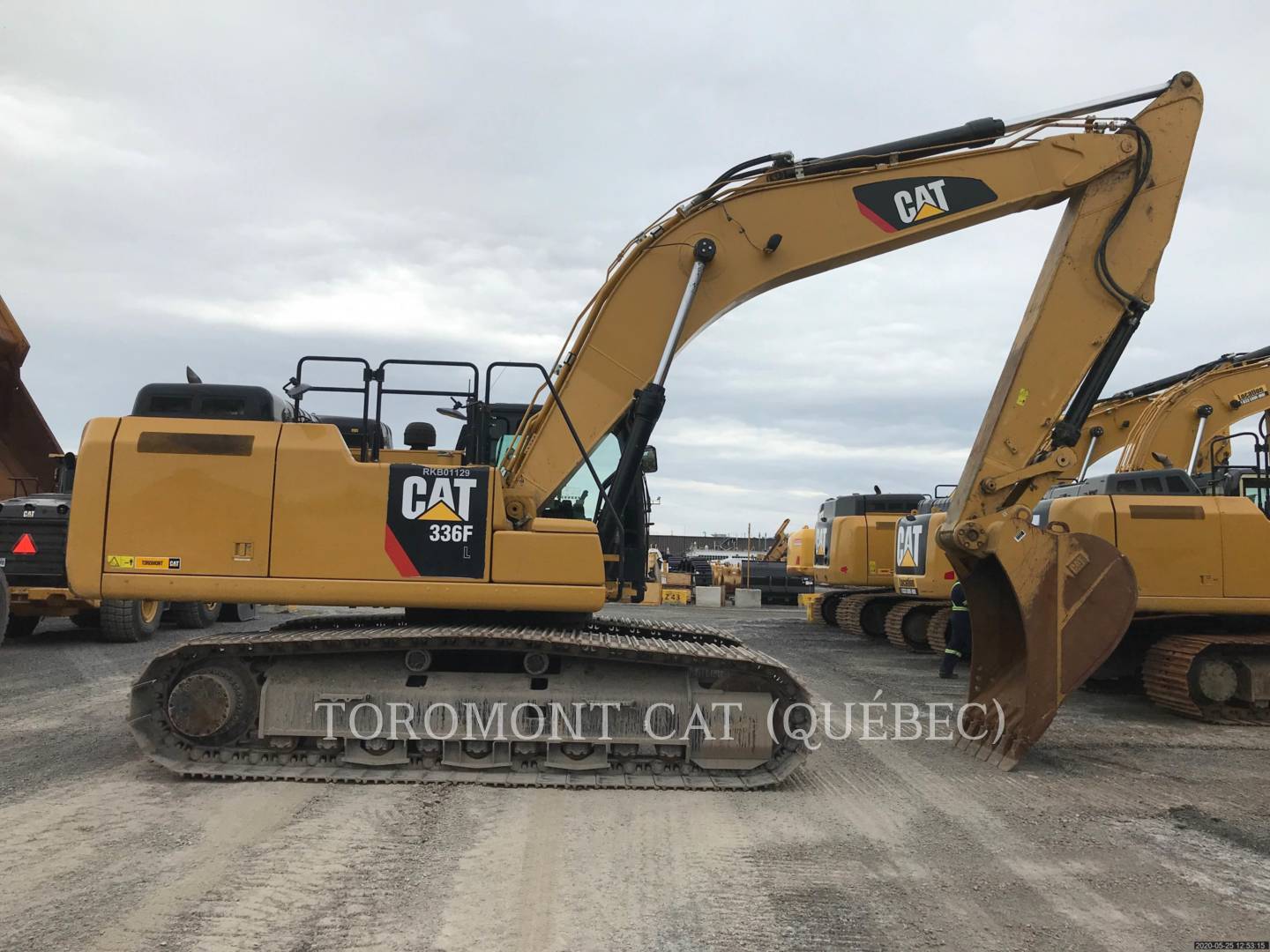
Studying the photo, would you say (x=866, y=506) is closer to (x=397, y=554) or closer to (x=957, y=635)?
(x=957, y=635)

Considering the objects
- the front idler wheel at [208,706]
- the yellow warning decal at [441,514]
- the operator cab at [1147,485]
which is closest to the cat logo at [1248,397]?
the operator cab at [1147,485]

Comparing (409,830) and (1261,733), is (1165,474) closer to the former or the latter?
(1261,733)

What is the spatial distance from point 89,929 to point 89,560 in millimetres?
3070

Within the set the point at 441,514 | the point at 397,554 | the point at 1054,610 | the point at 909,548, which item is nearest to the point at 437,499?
the point at 441,514

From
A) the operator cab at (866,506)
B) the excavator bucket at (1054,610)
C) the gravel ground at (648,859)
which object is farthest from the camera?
the operator cab at (866,506)

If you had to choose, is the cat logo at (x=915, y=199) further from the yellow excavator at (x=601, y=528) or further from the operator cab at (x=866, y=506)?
the operator cab at (x=866, y=506)

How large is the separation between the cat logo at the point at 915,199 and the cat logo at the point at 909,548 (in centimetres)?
775

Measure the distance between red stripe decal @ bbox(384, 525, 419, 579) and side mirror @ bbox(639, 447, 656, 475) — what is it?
1.77m

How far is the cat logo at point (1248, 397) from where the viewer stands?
13.4 meters

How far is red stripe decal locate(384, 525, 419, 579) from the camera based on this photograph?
19.9 feet

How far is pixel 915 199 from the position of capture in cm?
704

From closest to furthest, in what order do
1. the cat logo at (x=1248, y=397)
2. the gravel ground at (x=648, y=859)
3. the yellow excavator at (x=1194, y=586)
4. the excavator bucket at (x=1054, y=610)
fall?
the gravel ground at (x=648, y=859), the excavator bucket at (x=1054, y=610), the yellow excavator at (x=1194, y=586), the cat logo at (x=1248, y=397)

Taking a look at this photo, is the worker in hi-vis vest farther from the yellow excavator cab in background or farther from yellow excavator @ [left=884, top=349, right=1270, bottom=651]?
the yellow excavator cab in background

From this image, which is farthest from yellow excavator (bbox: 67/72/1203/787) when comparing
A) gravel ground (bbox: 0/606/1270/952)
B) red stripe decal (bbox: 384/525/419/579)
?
gravel ground (bbox: 0/606/1270/952)
